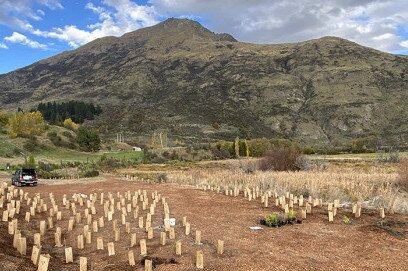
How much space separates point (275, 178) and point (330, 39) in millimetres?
160289

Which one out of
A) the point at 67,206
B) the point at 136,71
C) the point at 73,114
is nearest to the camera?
the point at 67,206

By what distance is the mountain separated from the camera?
10669 cm

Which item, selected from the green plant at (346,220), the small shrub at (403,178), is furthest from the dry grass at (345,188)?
the green plant at (346,220)

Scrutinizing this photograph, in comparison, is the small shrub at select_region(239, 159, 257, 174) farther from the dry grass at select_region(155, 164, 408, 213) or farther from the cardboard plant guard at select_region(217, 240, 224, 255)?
the cardboard plant guard at select_region(217, 240, 224, 255)

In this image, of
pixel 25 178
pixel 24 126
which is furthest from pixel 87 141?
pixel 25 178

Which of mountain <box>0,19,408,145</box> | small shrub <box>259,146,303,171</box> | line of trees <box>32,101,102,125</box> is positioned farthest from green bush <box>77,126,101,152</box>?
small shrub <box>259,146,303,171</box>

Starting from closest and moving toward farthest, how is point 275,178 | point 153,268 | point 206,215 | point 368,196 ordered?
point 153,268
point 206,215
point 368,196
point 275,178

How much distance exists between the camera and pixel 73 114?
410ft

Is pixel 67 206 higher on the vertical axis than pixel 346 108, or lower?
lower

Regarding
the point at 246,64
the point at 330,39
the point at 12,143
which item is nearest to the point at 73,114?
the point at 12,143

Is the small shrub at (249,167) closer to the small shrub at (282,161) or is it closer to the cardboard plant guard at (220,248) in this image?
the small shrub at (282,161)

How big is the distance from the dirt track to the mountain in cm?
8288

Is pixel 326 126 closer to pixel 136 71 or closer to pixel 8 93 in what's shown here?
pixel 136 71

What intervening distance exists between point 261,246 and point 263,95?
119m
